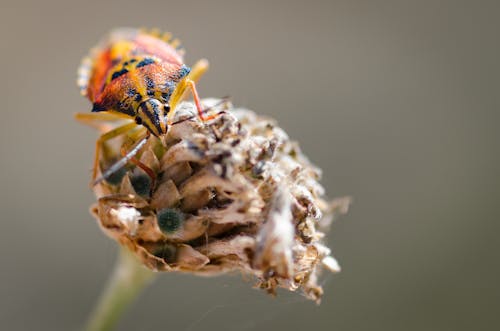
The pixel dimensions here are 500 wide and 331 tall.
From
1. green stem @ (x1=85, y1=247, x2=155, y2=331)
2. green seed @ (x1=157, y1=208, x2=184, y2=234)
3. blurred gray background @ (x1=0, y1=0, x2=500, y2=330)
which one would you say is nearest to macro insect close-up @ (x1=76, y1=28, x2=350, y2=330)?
green seed @ (x1=157, y1=208, x2=184, y2=234)

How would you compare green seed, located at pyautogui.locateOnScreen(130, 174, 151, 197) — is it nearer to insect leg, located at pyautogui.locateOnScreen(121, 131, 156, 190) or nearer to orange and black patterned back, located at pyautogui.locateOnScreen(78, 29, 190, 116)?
insect leg, located at pyautogui.locateOnScreen(121, 131, 156, 190)

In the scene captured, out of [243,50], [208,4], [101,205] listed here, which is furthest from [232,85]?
[101,205]

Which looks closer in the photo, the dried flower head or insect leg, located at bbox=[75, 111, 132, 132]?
the dried flower head

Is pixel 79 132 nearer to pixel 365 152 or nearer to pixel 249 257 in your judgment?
pixel 365 152

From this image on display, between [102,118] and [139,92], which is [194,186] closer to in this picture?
[139,92]

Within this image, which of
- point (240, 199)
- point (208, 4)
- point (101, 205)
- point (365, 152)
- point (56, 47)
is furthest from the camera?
point (208, 4)

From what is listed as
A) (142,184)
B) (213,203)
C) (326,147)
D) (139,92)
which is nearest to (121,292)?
(142,184)

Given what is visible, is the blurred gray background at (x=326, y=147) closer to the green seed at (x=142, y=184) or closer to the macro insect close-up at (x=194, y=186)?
the macro insect close-up at (x=194, y=186)
